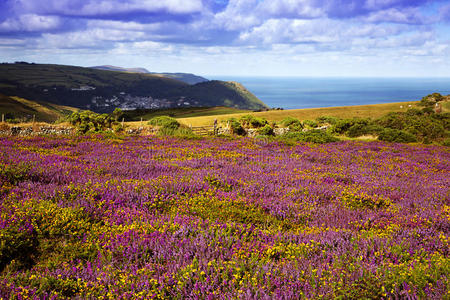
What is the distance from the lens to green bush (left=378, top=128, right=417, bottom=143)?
23.4 meters

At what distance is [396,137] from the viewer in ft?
79.0

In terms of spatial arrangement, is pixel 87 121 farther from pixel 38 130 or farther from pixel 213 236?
pixel 213 236

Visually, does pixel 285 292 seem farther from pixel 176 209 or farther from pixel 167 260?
pixel 176 209

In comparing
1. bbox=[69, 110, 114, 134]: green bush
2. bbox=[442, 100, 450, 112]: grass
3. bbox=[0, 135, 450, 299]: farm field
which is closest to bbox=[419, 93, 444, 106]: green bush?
bbox=[442, 100, 450, 112]: grass

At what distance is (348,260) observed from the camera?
12.6ft

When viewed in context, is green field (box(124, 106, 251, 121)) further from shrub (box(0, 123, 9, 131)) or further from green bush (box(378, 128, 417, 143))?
green bush (box(378, 128, 417, 143))

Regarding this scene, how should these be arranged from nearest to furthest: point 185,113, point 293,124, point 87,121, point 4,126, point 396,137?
point 396,137
point 4,126
point 87,121
point 293,124
point 185,113

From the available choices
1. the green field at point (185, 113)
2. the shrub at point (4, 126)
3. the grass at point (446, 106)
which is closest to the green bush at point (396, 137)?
the shrub at point (4, 126)

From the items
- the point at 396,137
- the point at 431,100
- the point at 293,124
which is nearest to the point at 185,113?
the point at 293,124

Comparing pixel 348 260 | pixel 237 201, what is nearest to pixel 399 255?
pixel 348 260

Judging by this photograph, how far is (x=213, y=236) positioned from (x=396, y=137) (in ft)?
80.6

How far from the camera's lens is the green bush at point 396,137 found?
923 inches

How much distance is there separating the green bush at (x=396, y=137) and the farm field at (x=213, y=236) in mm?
17553

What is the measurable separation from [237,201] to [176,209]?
1.28 metres
